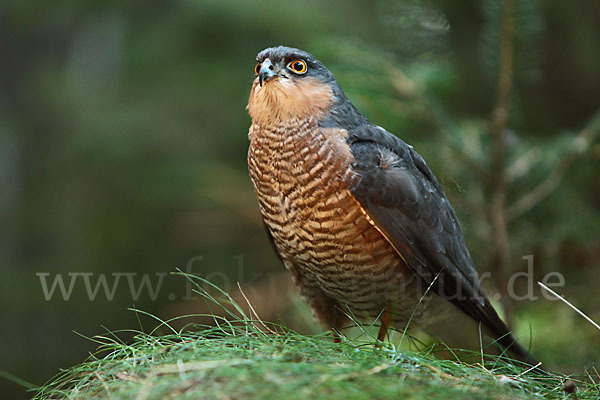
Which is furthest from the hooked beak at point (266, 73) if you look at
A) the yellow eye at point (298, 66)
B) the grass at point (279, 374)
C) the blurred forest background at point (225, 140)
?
the grass at point (279, 374)

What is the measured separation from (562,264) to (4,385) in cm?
650

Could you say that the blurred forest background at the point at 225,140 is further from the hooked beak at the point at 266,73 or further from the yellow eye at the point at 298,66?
the hooked beak at the point at 266,73

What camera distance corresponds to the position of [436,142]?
163 inches

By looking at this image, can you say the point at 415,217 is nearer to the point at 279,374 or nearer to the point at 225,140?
the point at 279,374

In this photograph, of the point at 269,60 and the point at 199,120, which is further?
the point at 199,120

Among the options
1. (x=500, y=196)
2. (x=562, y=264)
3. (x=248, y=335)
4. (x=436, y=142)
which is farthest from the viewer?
(x=562, y=264)

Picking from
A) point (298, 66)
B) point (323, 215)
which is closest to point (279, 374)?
point (323, 215)

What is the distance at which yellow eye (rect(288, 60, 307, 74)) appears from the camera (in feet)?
→ 10.7

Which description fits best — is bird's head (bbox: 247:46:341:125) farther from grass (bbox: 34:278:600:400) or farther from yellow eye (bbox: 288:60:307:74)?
grass (bbox: 34:278:600:400)

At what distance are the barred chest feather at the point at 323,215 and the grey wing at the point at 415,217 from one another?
0.24 feet

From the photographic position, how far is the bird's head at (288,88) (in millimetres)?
3166

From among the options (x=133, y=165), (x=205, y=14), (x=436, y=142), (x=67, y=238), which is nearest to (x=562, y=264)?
(x=436, y=142)

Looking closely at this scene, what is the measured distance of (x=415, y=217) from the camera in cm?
314

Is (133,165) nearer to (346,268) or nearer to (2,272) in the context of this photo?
(2,272)
